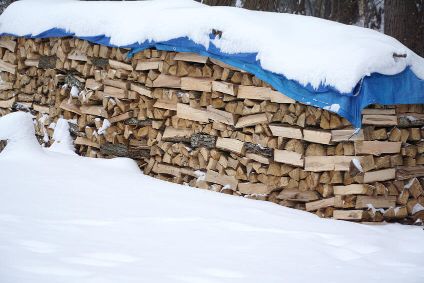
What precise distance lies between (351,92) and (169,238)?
2386mm

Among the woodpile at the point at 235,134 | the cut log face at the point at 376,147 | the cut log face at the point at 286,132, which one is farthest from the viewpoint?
the cut log face at the point at 286,132

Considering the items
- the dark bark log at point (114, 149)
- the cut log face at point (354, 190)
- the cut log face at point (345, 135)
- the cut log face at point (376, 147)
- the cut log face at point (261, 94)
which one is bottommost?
the dark bark log at point (114, 149)

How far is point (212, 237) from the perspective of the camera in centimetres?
452

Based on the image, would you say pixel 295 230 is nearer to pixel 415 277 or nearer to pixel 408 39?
pixel 415 277

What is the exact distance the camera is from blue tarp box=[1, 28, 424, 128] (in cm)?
548

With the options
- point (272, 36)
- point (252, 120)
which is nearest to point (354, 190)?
point (252, 120)

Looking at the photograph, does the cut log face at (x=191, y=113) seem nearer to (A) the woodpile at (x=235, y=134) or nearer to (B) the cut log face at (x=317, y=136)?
(A) the woodpile at (x=235, y=134)

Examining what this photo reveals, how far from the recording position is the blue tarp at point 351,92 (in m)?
5.48

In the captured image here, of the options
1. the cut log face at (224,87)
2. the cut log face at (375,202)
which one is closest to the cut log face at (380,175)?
the cut log face at (375,202)

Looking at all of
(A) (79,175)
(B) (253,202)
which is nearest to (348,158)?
(B) (253,202)

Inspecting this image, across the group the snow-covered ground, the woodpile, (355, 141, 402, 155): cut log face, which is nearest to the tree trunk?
the woodpile

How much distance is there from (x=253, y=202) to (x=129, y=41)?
2.99 m

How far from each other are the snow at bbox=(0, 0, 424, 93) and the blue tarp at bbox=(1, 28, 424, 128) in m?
0.07

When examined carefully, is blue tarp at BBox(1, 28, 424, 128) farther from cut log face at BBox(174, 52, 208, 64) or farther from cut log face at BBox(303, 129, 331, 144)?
cut log face at BBox(303, 129, 331, 144)
